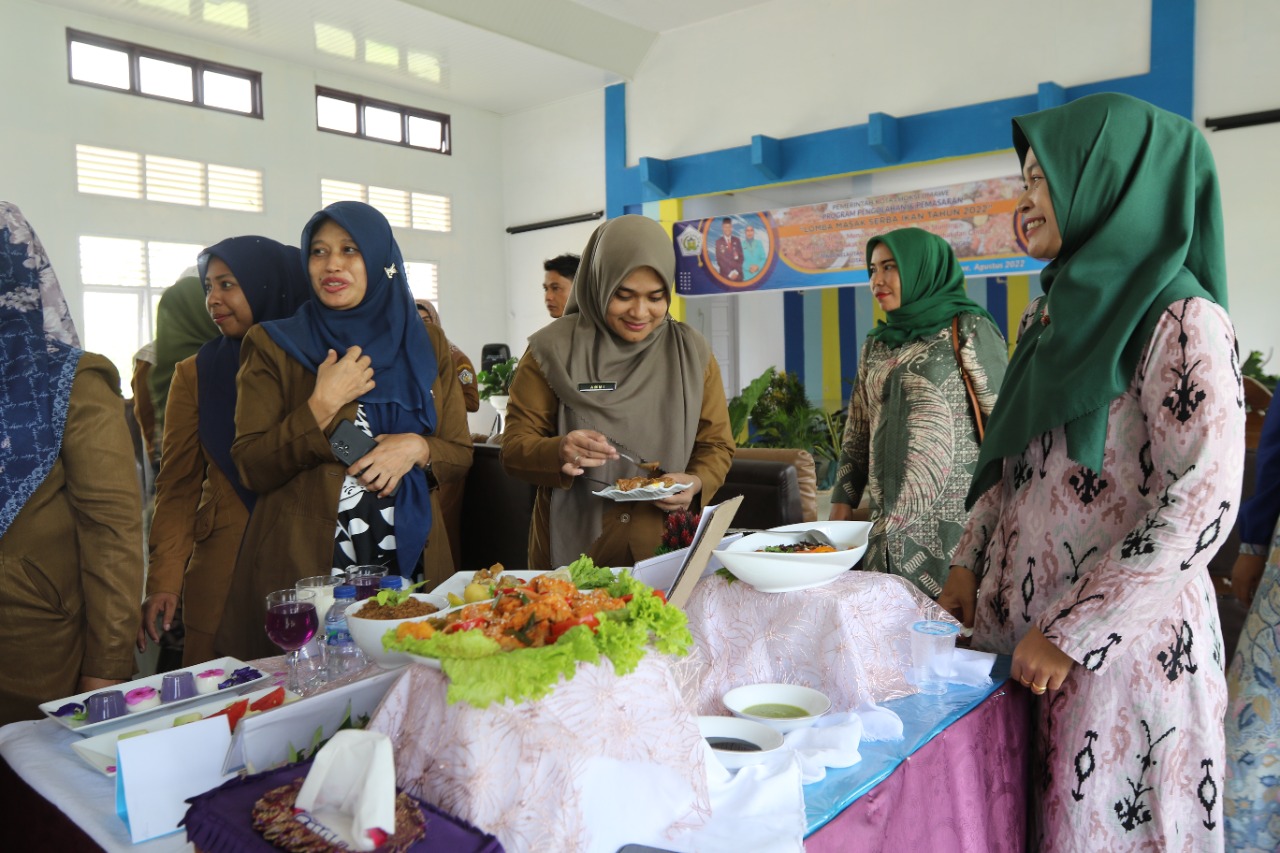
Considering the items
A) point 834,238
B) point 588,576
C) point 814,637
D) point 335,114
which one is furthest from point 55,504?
point 335,114

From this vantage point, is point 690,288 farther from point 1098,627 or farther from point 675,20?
point 1098,627

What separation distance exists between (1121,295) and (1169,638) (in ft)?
1.65

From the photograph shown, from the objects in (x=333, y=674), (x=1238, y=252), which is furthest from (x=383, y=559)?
(x=1238, y=252)

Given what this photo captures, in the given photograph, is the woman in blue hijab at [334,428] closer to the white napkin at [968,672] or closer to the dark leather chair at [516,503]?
the dark leather chair at [516,503]

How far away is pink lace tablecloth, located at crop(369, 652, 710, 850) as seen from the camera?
34.0 inches

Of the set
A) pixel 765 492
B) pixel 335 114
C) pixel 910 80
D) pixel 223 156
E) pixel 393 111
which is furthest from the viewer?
pixel 393 111

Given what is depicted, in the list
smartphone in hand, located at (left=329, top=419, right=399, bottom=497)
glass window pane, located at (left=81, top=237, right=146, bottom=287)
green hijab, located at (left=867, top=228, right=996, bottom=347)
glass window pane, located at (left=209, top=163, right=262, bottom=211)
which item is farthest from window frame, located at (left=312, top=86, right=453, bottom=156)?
smartphone in hand, located at (left=329, top=419, right=399, bottom=497)

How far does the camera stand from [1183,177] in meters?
1.32

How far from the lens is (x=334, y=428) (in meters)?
1.93

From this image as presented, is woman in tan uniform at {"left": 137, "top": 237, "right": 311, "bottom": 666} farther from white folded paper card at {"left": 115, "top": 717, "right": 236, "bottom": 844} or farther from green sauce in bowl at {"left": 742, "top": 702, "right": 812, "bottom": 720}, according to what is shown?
green sauce in bowl at {"left": 742, "top": 702, "right": 812, "bottom": 720}

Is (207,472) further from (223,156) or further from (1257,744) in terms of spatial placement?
(223,156)

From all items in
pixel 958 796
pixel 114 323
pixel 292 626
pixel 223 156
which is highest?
pixel 223 156

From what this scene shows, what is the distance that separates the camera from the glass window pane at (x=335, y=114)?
28.8ft

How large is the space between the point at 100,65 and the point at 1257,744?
861 cm
